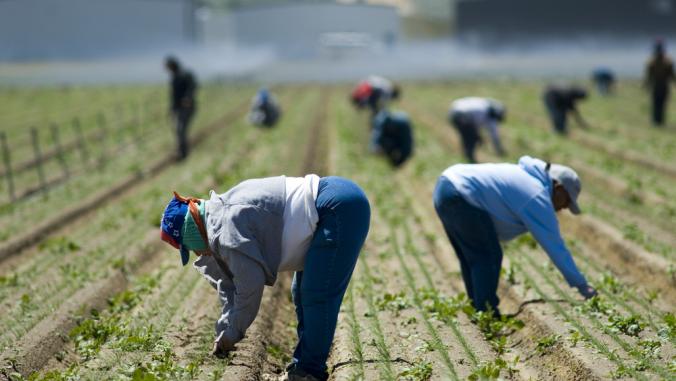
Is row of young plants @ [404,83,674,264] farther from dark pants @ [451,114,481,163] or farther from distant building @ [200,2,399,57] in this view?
distant building @ [200,2,399,57]

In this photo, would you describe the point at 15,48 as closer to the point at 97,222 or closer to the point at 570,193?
the point at 97,222

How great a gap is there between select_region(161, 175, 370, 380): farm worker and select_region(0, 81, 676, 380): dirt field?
464 millimetres

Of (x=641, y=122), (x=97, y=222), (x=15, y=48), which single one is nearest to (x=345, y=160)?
(x=97, y=222)

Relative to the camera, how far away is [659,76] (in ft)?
68.6

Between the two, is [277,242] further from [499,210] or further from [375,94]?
[375,94]

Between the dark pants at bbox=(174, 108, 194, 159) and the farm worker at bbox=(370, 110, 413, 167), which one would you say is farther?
the dark pants at bbox=(174, 108, 194, 159)

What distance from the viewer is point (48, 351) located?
6.91 m

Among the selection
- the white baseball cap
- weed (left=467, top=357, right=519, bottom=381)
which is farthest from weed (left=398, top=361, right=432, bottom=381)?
the white baseball cap

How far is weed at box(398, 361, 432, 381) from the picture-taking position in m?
5.80

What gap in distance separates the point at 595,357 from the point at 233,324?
2378mm

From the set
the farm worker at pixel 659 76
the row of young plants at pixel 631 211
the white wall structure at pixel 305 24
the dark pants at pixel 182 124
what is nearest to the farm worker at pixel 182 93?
the dark pants at pixel 182 124

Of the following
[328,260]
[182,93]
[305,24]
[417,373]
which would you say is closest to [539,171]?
[417,373]

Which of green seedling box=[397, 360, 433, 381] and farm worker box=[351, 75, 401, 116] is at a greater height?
green seedling box=[397, 360, 433, 381]

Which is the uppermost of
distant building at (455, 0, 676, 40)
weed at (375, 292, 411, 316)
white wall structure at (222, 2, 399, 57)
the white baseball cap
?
the white baseball cap
